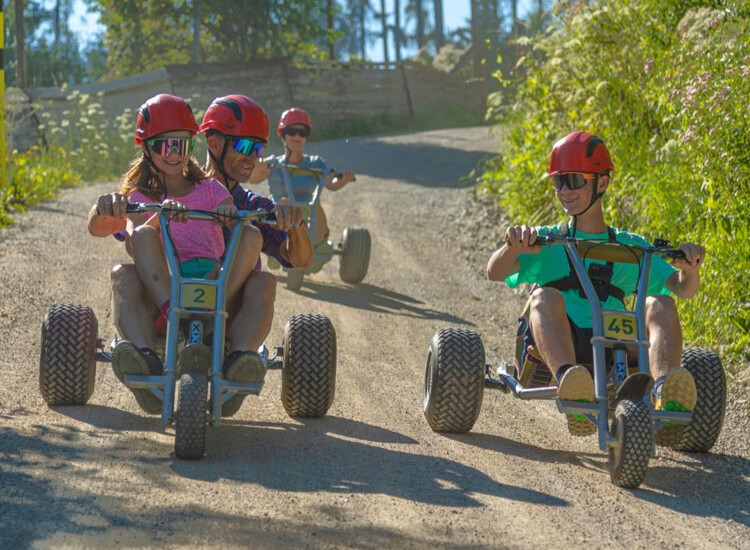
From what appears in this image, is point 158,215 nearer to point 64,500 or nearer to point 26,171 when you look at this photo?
point 64,500

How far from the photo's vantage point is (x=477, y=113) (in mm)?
34344

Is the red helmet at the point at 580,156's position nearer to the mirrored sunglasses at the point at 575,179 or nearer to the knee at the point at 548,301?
the mirrored sunglasses at the point at 575,179

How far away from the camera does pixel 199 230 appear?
595 cm

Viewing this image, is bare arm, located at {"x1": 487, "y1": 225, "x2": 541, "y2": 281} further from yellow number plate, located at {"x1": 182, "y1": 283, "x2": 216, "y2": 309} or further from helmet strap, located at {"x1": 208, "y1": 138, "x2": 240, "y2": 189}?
helmet strap, located at {"x1": 208, "y1": 138, "x2": 240, "y2": 189}

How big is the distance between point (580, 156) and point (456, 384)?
4.12 feet

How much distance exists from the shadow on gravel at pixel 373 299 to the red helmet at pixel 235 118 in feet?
13.5

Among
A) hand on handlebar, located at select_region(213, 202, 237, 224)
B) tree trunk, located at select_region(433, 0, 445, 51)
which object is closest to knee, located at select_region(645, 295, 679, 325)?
hand on handlebar, located at select_region(213, 202, 237, 224)

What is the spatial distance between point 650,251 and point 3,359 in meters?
3.74

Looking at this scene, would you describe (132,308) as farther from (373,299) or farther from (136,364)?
(373,299)

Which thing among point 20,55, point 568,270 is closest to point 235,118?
point 568,270

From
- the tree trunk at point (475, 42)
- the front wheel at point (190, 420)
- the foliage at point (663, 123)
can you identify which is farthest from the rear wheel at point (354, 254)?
the tree trunk at point (475, 42)

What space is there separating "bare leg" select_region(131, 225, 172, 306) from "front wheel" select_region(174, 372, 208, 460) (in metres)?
0.80

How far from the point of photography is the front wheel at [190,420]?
4.94 metres

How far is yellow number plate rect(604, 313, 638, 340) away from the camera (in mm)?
5465
